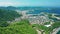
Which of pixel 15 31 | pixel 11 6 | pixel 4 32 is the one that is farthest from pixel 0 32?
pixel 11 6

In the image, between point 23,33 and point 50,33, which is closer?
point 23,33

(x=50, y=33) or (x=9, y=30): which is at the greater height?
(x=9, y=30)

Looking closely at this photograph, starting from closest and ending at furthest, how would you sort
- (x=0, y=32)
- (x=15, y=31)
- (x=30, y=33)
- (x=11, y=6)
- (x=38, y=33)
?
1. (x=0, y=32)
2. (x=15, y=31)
3. (x=30, y=33)
4. (x=38, y=33)
5. (x=11, y=6)

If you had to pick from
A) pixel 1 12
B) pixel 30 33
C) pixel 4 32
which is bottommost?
pixel 1 12

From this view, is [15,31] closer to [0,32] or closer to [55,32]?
[0,32]

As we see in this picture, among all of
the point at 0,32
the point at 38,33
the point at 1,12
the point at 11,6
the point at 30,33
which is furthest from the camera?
the point at 11,6

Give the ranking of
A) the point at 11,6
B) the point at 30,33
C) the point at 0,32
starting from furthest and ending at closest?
the point at 11,6 < the point at 30,33 < the point at 0,32

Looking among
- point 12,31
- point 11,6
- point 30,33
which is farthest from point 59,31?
point 11,6

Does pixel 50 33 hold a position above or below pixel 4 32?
below

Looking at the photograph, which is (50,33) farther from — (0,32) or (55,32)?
(0,32)
